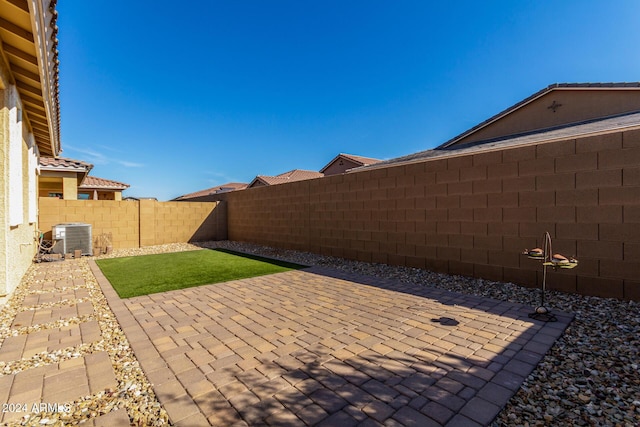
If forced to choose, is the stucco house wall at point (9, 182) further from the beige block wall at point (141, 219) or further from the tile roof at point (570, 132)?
the tile roof at point (570, 132)

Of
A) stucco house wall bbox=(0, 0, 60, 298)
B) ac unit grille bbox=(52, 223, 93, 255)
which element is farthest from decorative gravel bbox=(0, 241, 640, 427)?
ac unit grille bbox=(52, 223, 93, 255)

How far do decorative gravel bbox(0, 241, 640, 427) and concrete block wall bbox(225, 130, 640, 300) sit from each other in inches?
27.6

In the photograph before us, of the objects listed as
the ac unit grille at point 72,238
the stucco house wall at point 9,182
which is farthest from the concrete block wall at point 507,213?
the ac unit grille at point 72,238

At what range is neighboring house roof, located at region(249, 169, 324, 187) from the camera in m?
27.2

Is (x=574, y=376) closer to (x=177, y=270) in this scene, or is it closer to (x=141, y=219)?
(x=177, y=270)

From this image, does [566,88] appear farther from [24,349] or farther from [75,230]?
[75,230]

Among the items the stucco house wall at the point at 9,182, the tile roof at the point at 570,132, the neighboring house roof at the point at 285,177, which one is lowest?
the stucco house wall at the point at 9,182

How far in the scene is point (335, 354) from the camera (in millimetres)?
2977

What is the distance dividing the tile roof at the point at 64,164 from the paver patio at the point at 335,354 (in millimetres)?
11502

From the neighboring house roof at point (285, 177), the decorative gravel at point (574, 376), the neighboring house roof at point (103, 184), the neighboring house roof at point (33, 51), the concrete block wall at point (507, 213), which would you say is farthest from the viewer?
the neighboring house roof at point (285, 177)

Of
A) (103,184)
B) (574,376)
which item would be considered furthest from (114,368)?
(103,184)

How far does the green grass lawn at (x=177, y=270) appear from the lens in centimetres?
608

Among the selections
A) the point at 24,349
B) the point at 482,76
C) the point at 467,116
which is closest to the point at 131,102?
the point at 24,349

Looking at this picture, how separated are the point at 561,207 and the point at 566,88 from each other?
35.7ft
